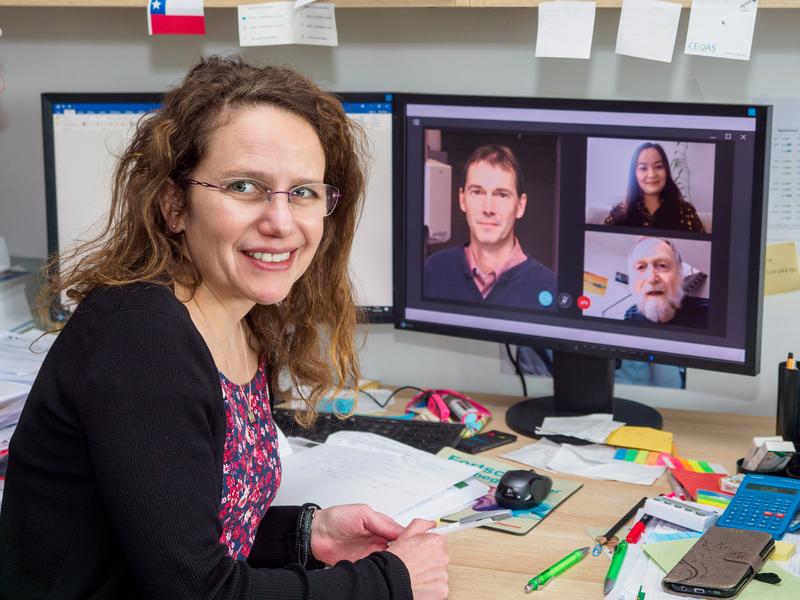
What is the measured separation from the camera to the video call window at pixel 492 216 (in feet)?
5.27

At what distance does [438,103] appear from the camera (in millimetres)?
1657

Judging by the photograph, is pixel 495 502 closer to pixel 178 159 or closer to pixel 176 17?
pixel 178 159

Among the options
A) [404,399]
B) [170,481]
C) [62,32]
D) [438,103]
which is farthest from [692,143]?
[62,32]

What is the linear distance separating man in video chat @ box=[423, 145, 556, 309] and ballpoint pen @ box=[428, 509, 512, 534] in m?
0.43

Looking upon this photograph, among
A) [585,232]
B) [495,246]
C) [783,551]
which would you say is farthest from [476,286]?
[783,551]

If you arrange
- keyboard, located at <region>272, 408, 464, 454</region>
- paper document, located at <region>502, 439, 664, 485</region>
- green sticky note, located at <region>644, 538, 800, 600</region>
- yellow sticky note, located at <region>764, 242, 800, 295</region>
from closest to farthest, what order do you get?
1. green sticky note, located at <region>644, 538, 800, 600</region>
2. paper document, located at <region>502, 439, 664, 485</region>
3. keyboard, located at <region>272, 408, 464, 454</region>
4. yellow sticky note, located at <region>764, 242, 800, 295</region>

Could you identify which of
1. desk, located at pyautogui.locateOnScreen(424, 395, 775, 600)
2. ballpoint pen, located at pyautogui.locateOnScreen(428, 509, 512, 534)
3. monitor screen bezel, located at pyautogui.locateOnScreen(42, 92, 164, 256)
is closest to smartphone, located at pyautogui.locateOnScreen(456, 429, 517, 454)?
desk, located at pyautogui.locateOnScreen(424, 395, 775, 600)

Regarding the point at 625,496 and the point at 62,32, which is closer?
the point at 625,496

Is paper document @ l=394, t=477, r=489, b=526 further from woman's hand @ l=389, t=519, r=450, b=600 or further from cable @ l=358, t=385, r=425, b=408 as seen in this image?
cable @ l=358, t=385, r=425, b=408

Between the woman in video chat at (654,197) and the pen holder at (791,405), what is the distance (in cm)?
25

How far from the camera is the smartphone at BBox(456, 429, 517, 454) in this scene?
157 centimetres

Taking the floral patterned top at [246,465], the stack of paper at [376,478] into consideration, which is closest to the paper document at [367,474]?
the stack of paper at [376,478]

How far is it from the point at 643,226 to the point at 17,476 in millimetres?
942

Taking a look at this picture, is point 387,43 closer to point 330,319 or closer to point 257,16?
point 257,16
